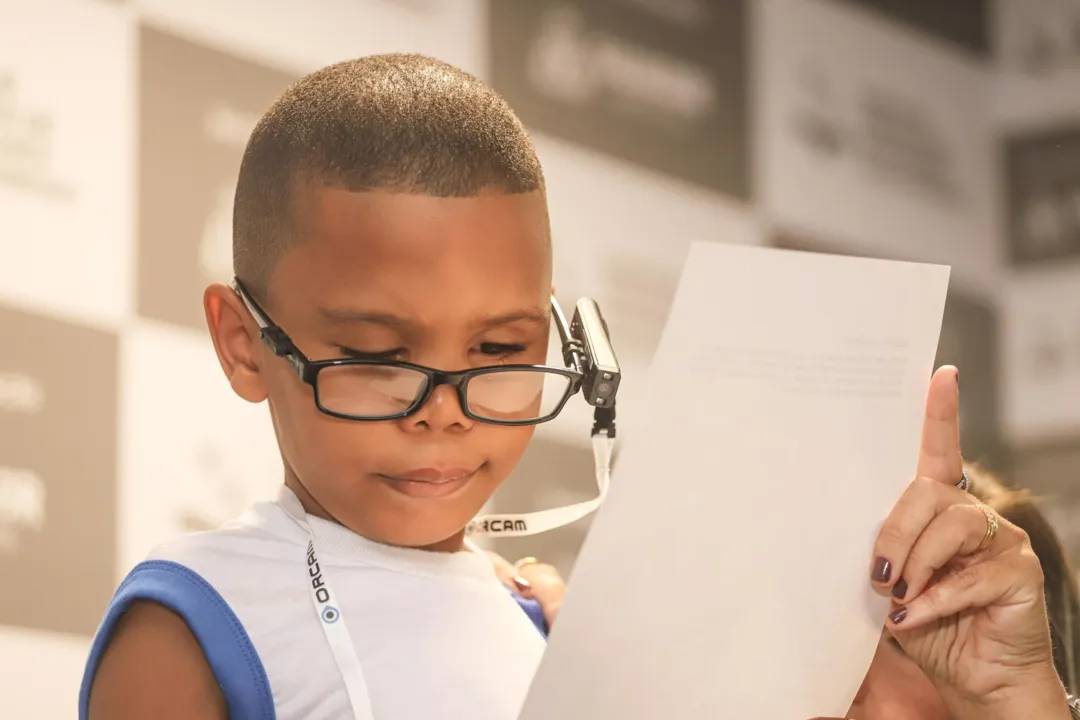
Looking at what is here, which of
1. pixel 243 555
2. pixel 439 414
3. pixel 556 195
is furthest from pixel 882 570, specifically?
pixel 556 195

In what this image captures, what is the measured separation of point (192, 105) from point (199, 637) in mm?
1049

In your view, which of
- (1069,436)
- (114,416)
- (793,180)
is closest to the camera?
(114,416)

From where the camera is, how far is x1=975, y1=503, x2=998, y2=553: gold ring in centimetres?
99

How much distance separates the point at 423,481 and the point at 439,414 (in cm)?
6


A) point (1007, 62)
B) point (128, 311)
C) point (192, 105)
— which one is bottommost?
point (128, 311)

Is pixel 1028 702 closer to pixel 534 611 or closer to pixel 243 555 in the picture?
pixel 534 611

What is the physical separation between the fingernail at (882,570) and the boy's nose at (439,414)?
0.98 feet

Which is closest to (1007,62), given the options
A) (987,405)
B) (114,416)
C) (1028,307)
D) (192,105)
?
(1028,307)

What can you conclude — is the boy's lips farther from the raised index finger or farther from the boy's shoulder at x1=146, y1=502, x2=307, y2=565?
the raised index finger

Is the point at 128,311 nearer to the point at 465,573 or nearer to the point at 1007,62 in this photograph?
the point at 465,573

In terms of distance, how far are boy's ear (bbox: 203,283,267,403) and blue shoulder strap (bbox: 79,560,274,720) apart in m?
0.17

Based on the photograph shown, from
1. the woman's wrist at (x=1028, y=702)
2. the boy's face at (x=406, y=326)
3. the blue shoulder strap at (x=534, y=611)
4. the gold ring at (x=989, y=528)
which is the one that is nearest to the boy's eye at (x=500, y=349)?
the boy's face at (x=406, y=326)

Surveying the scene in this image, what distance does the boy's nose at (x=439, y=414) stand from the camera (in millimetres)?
909

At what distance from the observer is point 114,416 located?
1.64 meters
